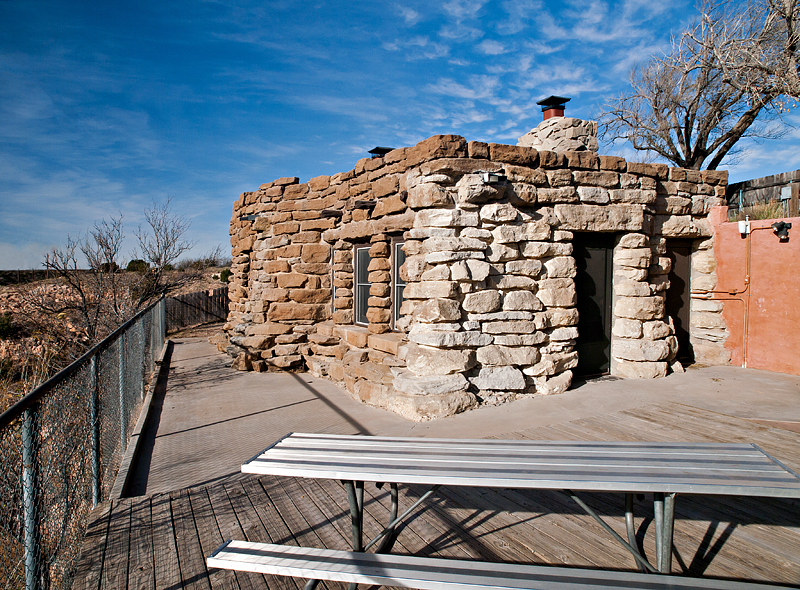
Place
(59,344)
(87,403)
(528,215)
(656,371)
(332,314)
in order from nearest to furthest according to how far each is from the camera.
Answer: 1. (87,403)
2. (528,215)
3. (656,371)
4. (332,314)
5. (59,344)

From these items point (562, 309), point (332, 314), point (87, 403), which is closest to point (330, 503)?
point (87, 403)

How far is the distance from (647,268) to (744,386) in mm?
1813

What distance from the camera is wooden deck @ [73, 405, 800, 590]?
238 cm

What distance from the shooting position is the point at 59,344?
340 inches

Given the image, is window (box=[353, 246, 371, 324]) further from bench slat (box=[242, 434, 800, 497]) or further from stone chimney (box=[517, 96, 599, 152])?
bench slat (box=[242, 434, 800, 497])

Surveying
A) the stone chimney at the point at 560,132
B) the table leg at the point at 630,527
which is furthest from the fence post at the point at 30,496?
the stone chimney at the point at 560,132

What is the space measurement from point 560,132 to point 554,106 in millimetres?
639

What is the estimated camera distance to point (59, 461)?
9.22ft

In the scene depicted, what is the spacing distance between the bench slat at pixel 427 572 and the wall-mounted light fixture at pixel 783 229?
595 cm

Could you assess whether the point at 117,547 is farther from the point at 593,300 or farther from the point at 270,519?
the point at 593,300

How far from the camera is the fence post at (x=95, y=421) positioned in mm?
3260

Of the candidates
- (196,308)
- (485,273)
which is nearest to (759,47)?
(485,273)

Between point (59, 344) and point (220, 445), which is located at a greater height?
point (59, 344)

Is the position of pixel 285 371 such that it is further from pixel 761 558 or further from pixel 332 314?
pixel 761 558
